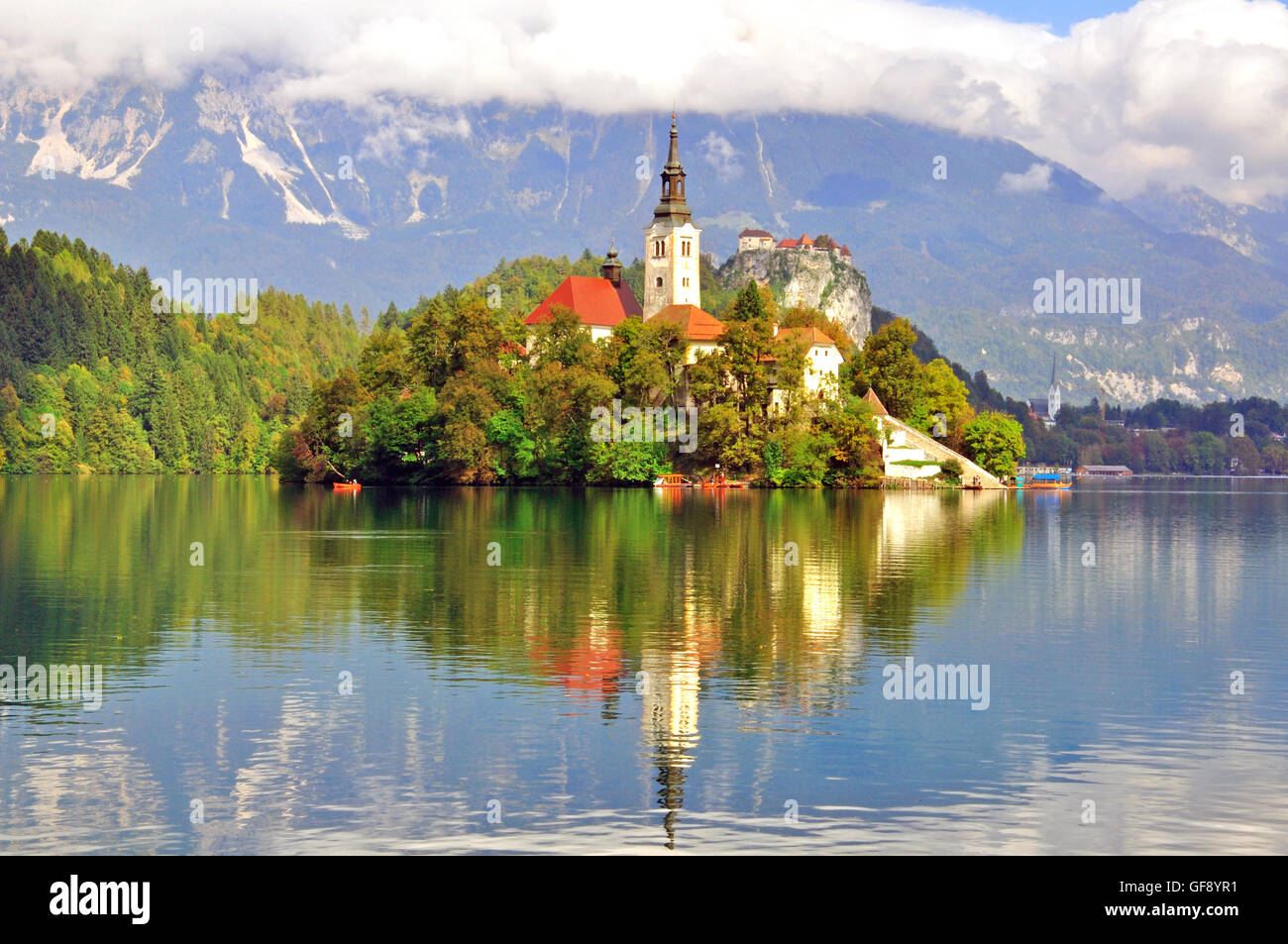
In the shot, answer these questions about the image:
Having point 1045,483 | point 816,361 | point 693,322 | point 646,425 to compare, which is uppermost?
point 693,322

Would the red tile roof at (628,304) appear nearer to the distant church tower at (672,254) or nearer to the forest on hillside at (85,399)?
the distant church tower at (672,254)

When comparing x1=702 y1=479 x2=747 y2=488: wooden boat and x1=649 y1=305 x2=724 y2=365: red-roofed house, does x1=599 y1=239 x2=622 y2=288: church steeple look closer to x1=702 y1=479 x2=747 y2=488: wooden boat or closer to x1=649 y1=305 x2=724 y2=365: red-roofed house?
x1=649 y1=305 x2=724 y2=365: red-roofed house

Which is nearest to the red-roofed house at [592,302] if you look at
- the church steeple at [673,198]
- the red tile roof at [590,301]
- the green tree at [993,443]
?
the red tile roof at [590,301]

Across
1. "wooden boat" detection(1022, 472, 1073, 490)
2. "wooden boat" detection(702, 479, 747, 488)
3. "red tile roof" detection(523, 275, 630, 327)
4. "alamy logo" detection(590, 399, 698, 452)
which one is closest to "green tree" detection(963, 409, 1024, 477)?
"wooden boat" detection(1022, 472, 1073, 490)

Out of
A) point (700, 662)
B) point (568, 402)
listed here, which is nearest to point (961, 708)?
point (700, 662)

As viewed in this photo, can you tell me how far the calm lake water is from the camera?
2011cm

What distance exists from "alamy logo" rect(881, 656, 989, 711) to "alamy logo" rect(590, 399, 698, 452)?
99.0 m

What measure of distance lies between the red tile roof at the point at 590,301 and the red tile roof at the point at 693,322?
7.09 m
